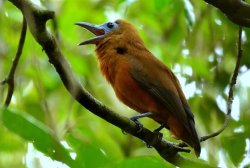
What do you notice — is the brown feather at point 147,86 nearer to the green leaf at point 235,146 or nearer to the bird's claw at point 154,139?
the bird's claw at point 154,139

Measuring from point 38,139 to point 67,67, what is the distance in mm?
811

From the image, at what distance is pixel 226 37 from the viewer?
13.3ft

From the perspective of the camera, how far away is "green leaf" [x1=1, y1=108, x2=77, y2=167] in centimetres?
138

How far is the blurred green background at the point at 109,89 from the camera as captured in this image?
2375mm

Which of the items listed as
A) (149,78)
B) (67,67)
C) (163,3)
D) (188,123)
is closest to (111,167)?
(67,67)

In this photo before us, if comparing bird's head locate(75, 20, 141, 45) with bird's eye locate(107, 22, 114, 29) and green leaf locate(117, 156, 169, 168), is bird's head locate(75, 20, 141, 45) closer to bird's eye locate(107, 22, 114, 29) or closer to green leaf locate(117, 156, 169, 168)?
bird's eye locate(107, 22, 114, 29)

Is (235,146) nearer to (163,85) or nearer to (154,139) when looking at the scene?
(154,139)

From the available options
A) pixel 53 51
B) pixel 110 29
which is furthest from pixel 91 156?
pixel 110 29

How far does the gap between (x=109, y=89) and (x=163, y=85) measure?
3.56 ft

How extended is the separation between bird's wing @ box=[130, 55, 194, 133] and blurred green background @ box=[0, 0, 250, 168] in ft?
0.31

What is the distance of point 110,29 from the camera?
473 centimetres

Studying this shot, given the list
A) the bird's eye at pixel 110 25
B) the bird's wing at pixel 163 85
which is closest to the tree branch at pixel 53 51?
the bird's wing at pixel 163 85

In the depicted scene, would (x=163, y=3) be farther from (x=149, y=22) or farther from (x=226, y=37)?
(x=149, y=22)

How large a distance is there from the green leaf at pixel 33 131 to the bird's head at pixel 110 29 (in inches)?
119
